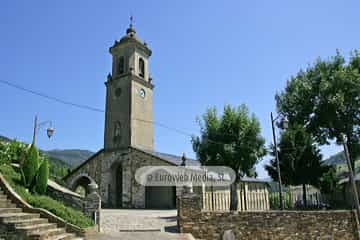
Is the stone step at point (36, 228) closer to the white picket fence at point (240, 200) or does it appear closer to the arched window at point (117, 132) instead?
the white picket fence at point (240, 200)

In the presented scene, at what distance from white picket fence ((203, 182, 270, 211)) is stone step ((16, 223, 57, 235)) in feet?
19.4

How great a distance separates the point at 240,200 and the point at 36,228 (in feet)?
30.5

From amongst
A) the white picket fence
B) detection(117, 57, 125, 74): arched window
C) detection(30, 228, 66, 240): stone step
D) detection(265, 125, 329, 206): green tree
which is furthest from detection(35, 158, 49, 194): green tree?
detection(265, 125, 329, 206): green tree

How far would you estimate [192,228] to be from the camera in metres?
9.58

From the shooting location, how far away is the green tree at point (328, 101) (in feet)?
58.7

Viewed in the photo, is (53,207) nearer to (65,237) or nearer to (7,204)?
(7,204)

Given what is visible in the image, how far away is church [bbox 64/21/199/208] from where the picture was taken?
844 inches

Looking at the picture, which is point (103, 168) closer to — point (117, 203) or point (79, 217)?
point (117, 203)

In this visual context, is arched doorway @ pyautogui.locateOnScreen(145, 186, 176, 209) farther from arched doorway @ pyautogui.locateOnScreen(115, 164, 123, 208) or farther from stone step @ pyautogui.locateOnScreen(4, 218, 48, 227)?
stone step @ pyautogui.locateOnScreen(4, 218, 48, 227)

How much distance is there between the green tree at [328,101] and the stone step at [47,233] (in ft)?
53.5

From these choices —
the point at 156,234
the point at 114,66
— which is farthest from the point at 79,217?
the point at 114,66

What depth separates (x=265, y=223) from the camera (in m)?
10.5

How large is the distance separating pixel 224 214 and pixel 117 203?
15.0 m

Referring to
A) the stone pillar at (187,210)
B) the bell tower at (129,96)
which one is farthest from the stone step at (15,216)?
the bell tower at (129,96)
